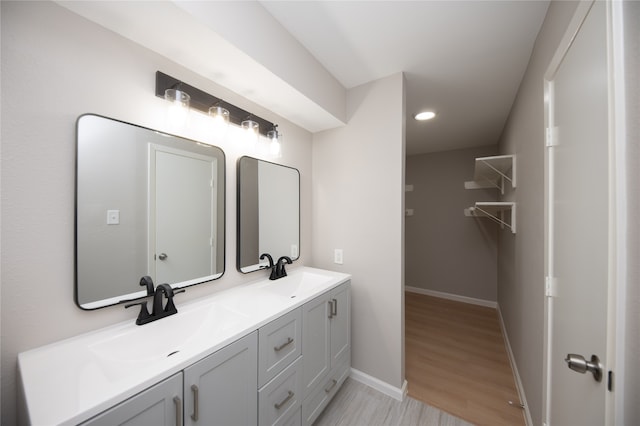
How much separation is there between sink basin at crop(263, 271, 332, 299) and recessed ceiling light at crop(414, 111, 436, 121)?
210 centimetres

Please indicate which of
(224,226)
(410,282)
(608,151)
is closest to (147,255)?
(224,226)

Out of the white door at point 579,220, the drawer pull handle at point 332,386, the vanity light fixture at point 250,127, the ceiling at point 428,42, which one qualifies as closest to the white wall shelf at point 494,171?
the ceiling at point 428,42

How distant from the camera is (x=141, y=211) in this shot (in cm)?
110

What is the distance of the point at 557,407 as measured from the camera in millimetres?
1020

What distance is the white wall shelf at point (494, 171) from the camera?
2.13 meters

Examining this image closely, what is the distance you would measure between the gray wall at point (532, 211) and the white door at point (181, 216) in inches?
75.1

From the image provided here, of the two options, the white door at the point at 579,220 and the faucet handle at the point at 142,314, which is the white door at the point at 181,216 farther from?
the white door at the point at 579,220

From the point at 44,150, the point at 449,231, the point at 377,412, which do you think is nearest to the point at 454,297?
the point at 449,231

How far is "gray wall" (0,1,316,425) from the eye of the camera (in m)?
0.78

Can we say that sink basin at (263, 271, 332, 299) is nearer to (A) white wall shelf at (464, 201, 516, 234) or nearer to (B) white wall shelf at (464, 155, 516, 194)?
(A) white wall shelf at (464, 201, 516, 234)

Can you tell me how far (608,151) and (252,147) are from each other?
1.72 metres

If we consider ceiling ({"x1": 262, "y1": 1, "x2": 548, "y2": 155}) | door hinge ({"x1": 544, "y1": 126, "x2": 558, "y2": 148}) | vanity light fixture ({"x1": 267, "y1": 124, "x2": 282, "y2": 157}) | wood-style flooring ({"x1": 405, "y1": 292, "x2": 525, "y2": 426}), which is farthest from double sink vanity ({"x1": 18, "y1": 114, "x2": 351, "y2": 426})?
door hinge ({"x1": 544, "y1": 126, "x2": 558, "y2": 148})

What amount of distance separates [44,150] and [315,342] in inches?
63.3

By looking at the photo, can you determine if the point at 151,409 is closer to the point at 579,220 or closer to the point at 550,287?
the point at 579,220
